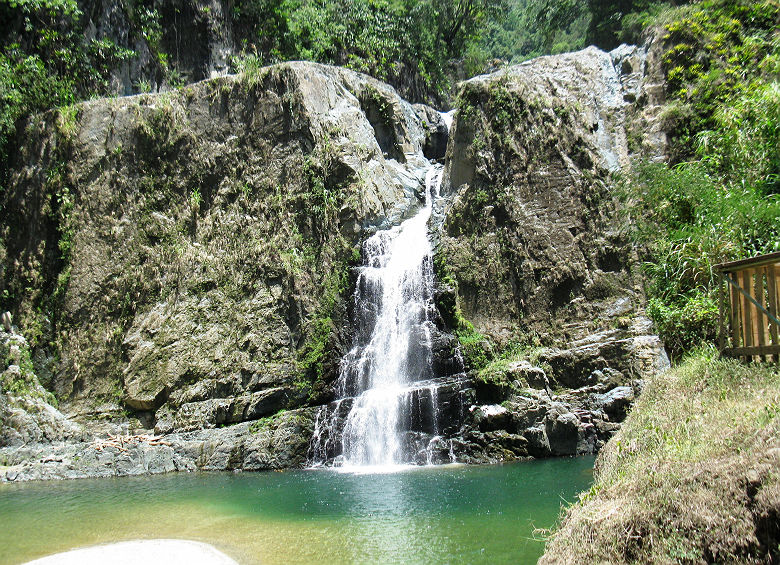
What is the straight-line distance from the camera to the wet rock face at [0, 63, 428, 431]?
631 inches

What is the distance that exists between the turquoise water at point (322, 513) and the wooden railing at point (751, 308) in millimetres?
2978

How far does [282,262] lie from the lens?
17.1 metres

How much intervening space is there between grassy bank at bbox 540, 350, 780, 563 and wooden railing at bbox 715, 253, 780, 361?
0.54m

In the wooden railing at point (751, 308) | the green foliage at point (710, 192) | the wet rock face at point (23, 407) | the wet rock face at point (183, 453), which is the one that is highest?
the green foliage at point (710, 192)

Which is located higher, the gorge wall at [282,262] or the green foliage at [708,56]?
the green foliage at [708,56]

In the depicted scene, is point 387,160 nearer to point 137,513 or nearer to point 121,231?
point 121,231

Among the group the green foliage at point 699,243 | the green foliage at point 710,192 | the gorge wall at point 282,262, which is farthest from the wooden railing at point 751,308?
the gorge wall at point 282,262

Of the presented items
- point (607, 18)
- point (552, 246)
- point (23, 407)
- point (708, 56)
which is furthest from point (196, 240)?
point (607, 18)

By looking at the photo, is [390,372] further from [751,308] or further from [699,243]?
[751,308]

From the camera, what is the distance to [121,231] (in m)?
17.9

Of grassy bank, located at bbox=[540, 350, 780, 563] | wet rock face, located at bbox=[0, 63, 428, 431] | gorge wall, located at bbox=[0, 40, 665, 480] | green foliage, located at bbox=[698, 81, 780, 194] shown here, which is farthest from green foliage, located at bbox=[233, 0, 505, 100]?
grassy bank, located at bbox=[540, 350, 780, 563]

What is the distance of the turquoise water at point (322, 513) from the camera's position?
646 centimetres

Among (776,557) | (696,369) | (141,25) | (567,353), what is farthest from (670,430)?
(141,25)

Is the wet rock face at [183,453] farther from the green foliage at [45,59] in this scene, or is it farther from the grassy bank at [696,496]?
the green foliage at [45,59]
